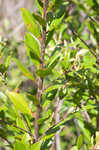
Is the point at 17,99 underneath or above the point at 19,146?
above

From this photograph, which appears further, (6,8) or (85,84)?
(6,8)

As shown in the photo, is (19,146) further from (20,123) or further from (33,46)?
(33,46)

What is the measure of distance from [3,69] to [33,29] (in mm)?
134

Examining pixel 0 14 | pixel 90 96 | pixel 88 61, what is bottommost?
pixel 90 96

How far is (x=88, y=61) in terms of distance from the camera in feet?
2.46

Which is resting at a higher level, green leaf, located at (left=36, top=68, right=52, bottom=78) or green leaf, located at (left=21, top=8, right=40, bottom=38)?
green leaf, located at (left=21, top=8, right=40, bottom=38)

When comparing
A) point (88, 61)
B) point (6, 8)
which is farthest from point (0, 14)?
point (88, 61)

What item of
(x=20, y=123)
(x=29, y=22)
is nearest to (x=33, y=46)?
(x=29, y=22)

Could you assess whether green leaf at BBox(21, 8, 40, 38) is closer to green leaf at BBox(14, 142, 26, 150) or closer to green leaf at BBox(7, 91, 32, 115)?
green leaf at BBox(7, 91, 32, 115)

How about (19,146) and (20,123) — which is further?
(20,123)

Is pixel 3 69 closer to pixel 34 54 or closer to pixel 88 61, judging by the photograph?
pixel 34 54

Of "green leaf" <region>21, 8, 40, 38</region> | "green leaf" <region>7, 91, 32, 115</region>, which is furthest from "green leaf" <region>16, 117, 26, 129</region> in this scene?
"green leaf" <region>21, 8, 40, 38</region>

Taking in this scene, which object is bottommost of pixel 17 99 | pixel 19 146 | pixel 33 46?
pixel 19 146

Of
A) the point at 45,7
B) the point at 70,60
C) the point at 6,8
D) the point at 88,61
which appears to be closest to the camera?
the point at 45,7
